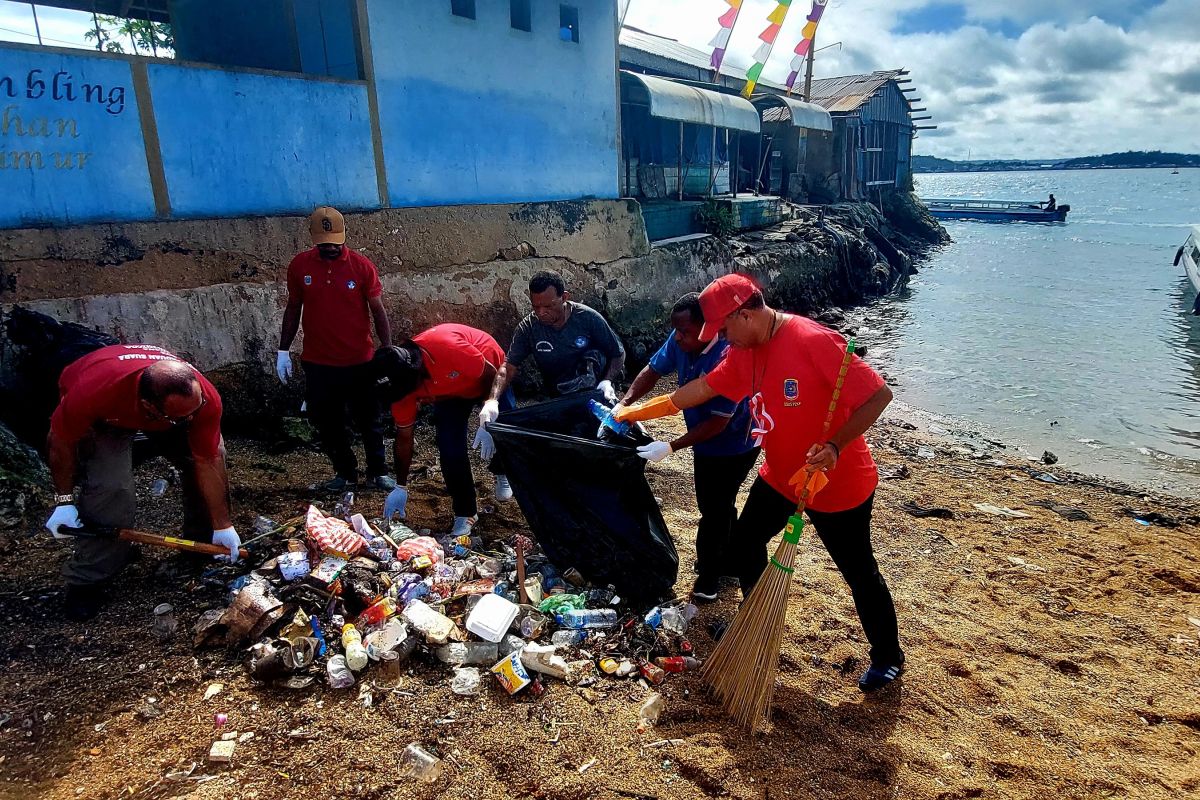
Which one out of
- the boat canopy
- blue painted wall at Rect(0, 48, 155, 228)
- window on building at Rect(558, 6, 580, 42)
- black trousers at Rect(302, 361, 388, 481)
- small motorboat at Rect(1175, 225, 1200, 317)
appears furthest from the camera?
small motorboat at Rect(1175, 225, 1200, 317)

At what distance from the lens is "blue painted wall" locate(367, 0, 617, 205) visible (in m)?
6.62

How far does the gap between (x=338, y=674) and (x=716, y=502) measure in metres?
1.89

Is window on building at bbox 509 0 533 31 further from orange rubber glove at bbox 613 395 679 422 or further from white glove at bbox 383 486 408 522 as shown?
orange rubber glove at bbox 613 395 679 422

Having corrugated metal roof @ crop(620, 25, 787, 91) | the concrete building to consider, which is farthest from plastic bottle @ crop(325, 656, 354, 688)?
corrugated metal roof @ crop(620, 25, 787, 91)

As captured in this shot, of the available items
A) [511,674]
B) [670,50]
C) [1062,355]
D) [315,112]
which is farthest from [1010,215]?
[511,674]

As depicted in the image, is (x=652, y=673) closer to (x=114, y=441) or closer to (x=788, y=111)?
(x=114, y=441)

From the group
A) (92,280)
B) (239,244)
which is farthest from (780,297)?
(92,280)

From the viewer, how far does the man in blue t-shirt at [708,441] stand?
3236 millimetres

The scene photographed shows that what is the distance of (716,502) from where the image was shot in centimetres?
347

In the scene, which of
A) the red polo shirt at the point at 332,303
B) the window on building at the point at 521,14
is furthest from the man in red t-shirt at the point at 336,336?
the window on building at the point at 521,14

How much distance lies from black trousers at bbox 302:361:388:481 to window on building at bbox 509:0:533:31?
5.07 metres

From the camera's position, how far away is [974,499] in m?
5.70

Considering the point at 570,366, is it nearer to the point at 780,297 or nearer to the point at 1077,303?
the point at 780,297

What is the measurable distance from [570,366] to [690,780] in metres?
2.45
